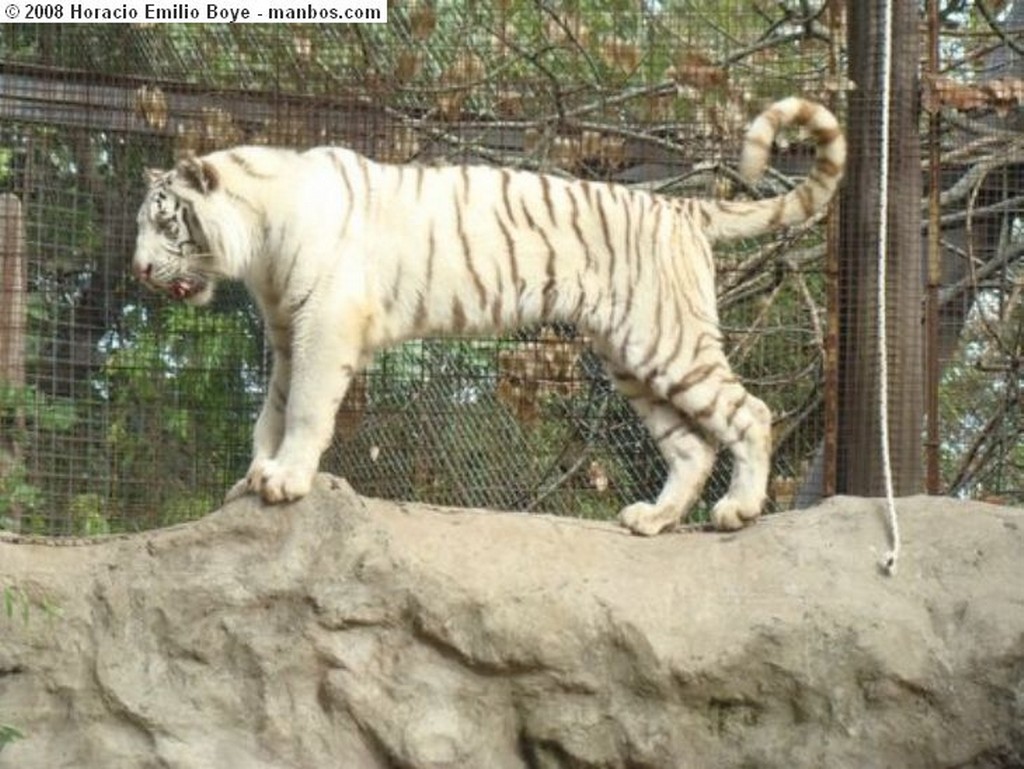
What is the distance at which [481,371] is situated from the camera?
6504mm

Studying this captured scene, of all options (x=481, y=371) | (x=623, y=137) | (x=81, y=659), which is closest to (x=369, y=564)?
(x=81, y=659)

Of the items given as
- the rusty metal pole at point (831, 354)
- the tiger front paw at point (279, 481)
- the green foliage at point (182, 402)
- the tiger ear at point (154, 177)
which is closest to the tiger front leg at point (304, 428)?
the tiger front paw at point (279, 481)

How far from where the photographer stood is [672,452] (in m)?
5.08

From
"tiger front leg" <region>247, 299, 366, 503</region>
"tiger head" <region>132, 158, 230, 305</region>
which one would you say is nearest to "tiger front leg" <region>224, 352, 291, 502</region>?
"tiger front leg" <region>247, 299, 366, 503</region>

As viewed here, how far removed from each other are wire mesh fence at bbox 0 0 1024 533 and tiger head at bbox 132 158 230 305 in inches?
45.3

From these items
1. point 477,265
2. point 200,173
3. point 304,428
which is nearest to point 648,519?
point 477,265

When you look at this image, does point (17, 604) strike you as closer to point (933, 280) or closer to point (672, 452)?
point (672, 452)

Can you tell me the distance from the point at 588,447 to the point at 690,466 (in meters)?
1.59

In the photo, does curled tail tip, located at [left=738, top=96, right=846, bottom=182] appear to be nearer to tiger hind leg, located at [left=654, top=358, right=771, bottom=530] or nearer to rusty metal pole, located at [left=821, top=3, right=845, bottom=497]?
tiger hind leg, located at [left=654, top=358, right=771, bottom=530]

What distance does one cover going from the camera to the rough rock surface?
4.32m

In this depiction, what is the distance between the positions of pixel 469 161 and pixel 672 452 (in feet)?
6.12

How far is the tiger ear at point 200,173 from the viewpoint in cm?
480

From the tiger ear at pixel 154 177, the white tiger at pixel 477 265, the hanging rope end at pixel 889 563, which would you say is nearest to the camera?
the hanging rope end at pixel 889 563

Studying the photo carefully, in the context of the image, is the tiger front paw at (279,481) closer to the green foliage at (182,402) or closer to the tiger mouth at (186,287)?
the tiger mouth at (186,287)
